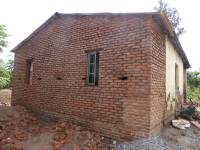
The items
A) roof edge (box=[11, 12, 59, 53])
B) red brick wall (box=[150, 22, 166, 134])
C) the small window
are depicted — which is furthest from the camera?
the small window

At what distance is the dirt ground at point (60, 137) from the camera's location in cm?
493

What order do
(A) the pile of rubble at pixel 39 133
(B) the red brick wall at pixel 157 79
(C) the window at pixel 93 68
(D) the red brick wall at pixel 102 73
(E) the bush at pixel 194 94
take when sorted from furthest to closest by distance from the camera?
(E) the bush at pixel 194 94, (C) the window at pixel 93 68, (B) the red brick wall at pixel 157 79, (D) the red brick wall at pixel 102 73, (A) the pile of rubble at pixel 39 133

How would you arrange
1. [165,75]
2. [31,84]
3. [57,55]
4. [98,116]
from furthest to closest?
[31,84]
[57,55]
[165,75]
[98,116]

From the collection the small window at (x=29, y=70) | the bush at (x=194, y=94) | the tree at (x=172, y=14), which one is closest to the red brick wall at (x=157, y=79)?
the small window at (x=29, y=70)

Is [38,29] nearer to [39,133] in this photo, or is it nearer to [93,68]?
[93,68]

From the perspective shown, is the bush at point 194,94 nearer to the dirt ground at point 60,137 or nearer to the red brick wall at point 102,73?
the dirt ground at point 60,137

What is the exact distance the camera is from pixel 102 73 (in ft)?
19.3

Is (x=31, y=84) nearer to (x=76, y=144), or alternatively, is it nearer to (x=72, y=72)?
(x=72, y=72)

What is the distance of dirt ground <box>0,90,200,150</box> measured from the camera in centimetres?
493

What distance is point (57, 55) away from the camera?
750 centimetres

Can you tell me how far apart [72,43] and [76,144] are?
146 inches

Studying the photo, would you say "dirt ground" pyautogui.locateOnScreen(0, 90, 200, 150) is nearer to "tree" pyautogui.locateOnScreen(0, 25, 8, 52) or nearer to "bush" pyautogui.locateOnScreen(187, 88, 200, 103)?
"tree" pyautogui.locateOnScreen(0, 25, 8, 52)

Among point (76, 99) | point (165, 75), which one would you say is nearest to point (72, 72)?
point (76, 99)

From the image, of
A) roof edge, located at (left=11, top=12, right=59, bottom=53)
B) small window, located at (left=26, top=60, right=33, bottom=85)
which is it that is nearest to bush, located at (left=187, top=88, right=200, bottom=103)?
small window, located at (left=26, top=60, right=33, bottom=85)
